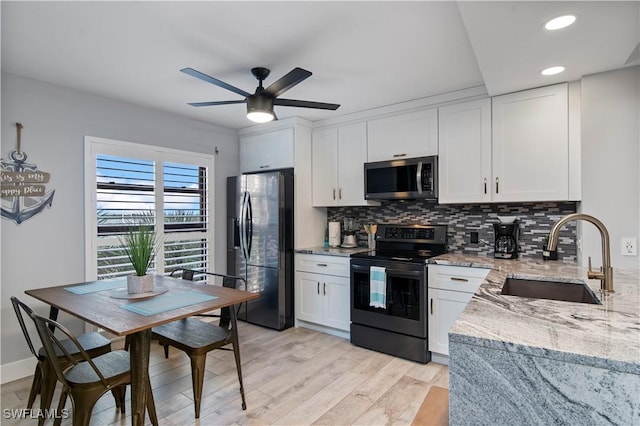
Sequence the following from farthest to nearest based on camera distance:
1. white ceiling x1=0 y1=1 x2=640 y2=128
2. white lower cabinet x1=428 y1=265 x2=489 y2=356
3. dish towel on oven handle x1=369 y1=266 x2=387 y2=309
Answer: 1. dish towel on oven handle x1=369 y1=266 x2=387 y2=309
2. white lower cabinet x1=428 y1=265 x2=489 y2=356
3. white ceiling x1=0 y1=1 x2=640 y2=128

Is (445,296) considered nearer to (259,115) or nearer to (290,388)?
(290,388)

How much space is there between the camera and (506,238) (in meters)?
2.96

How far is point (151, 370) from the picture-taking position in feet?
9.16

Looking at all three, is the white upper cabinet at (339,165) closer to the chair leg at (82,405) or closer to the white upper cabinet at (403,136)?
the white upper cabinet at (403,136)

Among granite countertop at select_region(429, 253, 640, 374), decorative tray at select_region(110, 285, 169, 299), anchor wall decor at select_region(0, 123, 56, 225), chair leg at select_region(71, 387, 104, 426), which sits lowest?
chair leg at select_region(71, 387, 104, 426)

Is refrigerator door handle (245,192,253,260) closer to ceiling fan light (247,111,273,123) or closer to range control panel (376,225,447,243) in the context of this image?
range control panel (376,225,447,243)

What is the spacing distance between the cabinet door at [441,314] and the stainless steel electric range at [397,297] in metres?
0.06

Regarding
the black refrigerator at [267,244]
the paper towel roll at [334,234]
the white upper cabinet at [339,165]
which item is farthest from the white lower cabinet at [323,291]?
the white upper cabinet at [339,165]

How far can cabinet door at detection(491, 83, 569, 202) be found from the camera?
8.55 feet

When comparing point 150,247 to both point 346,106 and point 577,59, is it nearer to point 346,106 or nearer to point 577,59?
point 346,106

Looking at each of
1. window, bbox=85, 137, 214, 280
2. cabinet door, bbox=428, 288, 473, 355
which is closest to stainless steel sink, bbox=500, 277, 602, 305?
cabinet door, bbox=428, 288, 473, 355

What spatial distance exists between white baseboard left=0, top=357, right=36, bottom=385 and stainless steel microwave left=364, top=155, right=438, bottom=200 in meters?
3.29

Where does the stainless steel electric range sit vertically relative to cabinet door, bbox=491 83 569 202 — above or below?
below

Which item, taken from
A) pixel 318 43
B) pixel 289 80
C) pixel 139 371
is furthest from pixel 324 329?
pixel 318 43
